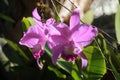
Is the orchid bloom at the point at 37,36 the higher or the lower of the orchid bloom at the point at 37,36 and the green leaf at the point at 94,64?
the higher

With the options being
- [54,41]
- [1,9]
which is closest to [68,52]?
[54,41]

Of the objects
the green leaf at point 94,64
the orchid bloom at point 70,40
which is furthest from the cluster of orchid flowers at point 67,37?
the green leaf at point 94,64

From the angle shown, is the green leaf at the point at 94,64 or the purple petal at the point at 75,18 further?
the green leaf at the point at 94,64

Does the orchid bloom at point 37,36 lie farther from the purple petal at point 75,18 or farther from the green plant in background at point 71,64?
the green plant in background at point 71,64

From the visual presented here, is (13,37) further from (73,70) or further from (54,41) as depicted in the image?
(54,41)

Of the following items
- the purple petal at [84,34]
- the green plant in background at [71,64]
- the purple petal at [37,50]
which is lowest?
the green plant in background at [71,64]
